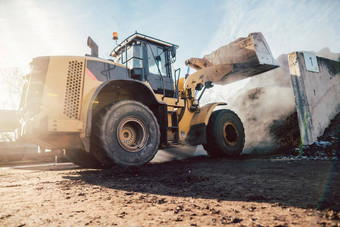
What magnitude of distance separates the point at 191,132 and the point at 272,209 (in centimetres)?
412

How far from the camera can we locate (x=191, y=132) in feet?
17.6

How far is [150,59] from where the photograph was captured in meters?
4.87

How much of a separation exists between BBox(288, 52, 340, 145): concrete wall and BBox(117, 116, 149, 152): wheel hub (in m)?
4.02

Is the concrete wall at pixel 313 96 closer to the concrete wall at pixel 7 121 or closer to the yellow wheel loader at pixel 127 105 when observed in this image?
the yellow wheel loader at pixel 127 105

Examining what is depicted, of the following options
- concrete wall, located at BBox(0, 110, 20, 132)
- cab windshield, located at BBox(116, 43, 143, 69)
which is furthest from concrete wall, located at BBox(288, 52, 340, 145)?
concrete wall, located at BBox(0, 110, 20, 132)

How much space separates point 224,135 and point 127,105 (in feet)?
9.53

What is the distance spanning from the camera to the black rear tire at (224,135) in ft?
17.5

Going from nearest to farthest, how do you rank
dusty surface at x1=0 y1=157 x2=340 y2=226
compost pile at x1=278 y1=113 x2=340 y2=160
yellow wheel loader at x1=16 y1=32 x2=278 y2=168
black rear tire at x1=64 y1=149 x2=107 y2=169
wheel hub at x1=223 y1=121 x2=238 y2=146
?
dusty surface at x1=0 y1=157 x2=340 y2=226 → yellow wheel loader at x1=16 y1=32 x2=278 y2=168 → compost pile at x1=278 y1=113 x2=340 y2=160 → black rear tire at x1=64 y1=149 x2=107 y2=169 → wheel hub at x1=223 y1=121 x2=238 y2=146

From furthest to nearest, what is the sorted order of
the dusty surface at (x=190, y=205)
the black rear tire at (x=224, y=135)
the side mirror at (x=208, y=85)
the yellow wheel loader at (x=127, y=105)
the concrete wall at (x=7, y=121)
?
the concrete wall at (x=7, y=121) → the side mirror at (x=208, y=85) → the black rear tire at (x=224, y=135) → the yellow wheel loader at (x=127, y=105) → the dusty surface at (x=190, y=205)

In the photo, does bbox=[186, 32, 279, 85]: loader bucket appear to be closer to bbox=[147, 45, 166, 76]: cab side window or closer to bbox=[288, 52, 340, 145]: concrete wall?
bbox=[288, 52, 340, 145]: concrete wall

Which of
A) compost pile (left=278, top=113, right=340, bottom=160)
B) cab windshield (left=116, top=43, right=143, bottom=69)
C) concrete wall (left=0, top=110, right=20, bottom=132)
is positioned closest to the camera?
compost pile (left=278, top=113, right=340, bottom=160)

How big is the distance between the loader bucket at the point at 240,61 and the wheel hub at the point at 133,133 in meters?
2.98

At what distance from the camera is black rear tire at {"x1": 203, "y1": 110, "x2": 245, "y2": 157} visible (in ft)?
17.5

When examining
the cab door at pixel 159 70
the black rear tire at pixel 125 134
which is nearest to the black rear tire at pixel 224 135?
the cab door at pixel 159 70
